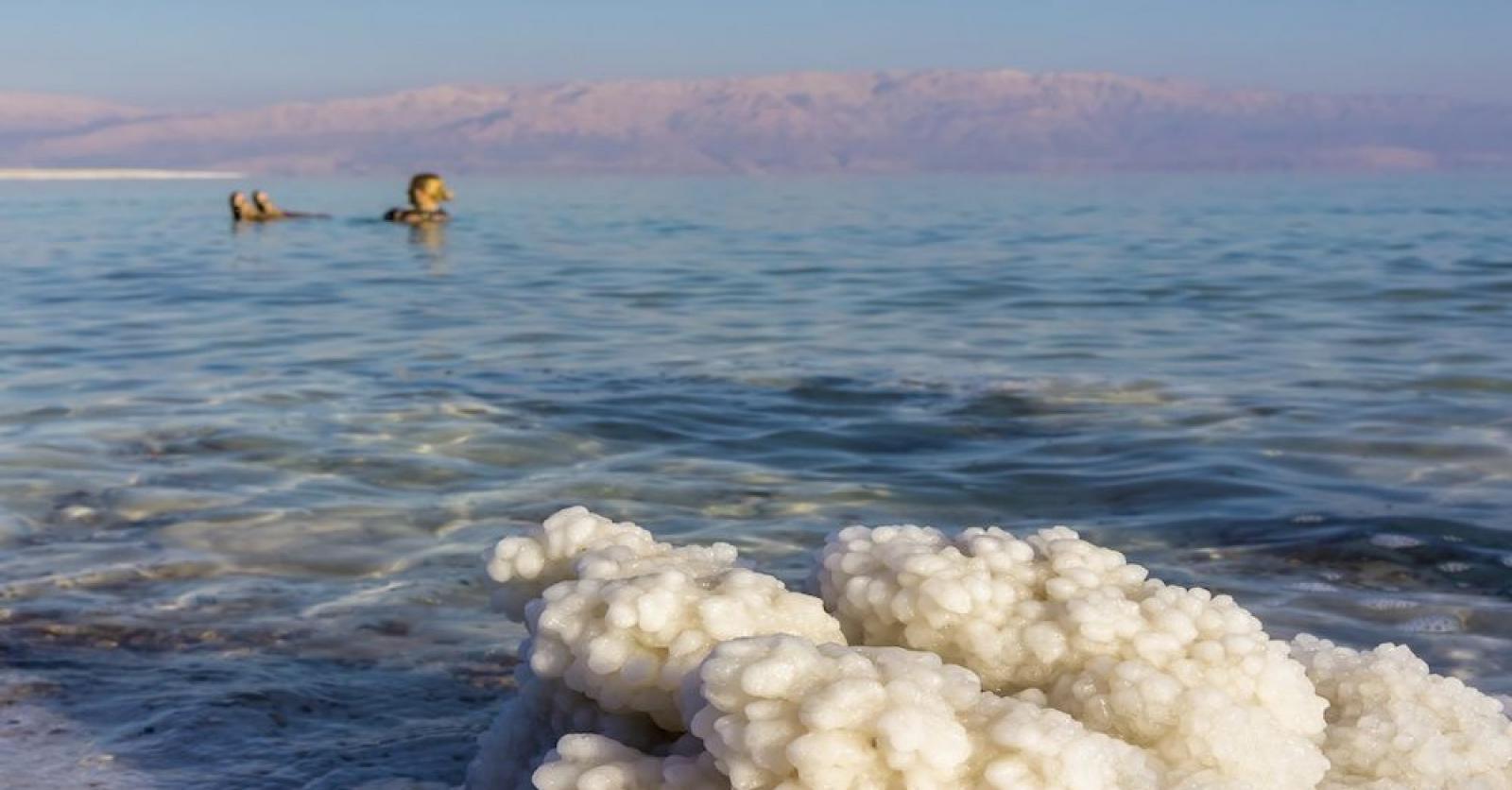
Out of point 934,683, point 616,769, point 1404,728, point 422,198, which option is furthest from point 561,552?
point 422,198

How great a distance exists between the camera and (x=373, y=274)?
1969 centimetres

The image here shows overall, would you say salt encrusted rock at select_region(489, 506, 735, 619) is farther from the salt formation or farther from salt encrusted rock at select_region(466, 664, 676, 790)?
salt encrusted rock at select_region(466, 664, 676, 790)

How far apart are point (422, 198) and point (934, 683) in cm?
2681

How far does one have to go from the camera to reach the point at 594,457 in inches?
305

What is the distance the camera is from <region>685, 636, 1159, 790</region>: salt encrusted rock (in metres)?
2.20

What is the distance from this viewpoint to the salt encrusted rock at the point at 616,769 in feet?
8.07

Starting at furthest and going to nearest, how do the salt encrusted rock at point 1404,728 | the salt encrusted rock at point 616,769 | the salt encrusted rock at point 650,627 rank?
the salt encrusted rock at point 1404,728 → the salt encrusted rock at point 650,627 → the salt encrusted rock at point 616,769

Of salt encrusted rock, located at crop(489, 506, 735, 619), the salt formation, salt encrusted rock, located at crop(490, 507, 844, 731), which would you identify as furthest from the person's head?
salt encrusted rock, located at crop(490, 507, 844, 731)

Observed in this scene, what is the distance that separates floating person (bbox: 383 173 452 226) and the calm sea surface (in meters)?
10.0

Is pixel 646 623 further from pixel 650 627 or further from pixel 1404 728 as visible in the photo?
pixel 1404 728

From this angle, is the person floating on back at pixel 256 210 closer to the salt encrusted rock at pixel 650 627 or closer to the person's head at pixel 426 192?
the person's head at pixel 426 192

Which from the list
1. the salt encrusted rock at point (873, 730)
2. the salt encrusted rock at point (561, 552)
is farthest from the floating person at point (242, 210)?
the salt encrusted rock at point (873, 730)

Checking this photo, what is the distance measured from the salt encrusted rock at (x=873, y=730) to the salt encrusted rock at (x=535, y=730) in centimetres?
38

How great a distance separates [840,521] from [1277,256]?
17522 mm
